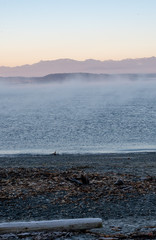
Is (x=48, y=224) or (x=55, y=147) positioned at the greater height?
(x=48, y=224)

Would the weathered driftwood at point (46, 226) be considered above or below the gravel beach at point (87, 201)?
above

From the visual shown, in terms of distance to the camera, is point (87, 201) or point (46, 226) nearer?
point (46, 226)

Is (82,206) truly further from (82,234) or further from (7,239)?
(7,239)

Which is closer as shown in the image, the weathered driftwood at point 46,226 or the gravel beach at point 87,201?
the weathered driftwood at point 46,226

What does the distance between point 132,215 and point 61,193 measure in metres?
2.25

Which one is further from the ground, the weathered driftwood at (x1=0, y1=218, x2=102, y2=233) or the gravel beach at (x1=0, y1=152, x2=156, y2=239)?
the weathered driftwood at (x1=0, y1=218, x2=102, y2=233)

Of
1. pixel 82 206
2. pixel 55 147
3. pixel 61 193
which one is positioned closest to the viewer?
pixel 82 206

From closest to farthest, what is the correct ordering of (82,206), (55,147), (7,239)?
(7,239)
(82,206)
(55,147)

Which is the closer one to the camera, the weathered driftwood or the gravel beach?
the weathered driftwood

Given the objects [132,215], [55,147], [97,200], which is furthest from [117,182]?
[55,147]

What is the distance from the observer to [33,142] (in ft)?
108

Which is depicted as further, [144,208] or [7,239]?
[144,208]

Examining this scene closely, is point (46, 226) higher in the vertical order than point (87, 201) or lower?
higher

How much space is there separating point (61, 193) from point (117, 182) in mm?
1766
